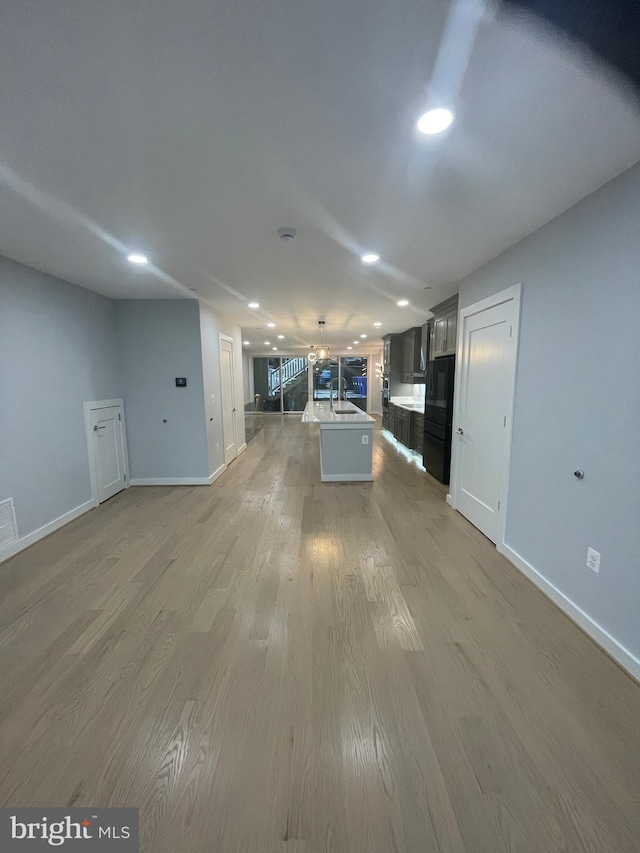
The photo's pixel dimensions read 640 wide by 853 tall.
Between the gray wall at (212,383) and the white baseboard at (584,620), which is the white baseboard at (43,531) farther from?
the white baseboard at (584,620)

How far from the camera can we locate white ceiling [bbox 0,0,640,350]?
39.6 inches

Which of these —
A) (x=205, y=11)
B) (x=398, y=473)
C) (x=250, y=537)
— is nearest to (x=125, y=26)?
(x=205, y=11)

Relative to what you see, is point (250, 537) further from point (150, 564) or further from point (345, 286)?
point (345, 286)

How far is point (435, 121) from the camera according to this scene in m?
1.33

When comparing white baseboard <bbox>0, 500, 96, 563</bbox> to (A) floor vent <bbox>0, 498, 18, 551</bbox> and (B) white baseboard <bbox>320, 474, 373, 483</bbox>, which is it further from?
(B) white baseboard <bbox>320, 474, 373, 483</bbox>

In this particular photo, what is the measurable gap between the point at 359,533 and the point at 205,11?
322 centimetres

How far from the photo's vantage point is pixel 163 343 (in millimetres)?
4422

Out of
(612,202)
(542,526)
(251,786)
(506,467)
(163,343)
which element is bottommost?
(251,786)

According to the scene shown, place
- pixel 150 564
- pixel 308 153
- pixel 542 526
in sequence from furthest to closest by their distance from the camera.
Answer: pixel 150 564
pixel 542 526
pixel 308 153

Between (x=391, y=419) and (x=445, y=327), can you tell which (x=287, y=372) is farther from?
(x=445, y=327)

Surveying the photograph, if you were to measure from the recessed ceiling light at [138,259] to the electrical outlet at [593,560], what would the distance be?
3.87 m

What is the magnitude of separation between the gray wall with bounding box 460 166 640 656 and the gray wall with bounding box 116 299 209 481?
3806mm

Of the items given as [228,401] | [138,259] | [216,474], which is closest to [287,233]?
[138,259]

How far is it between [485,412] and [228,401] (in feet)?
13.7
